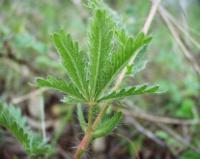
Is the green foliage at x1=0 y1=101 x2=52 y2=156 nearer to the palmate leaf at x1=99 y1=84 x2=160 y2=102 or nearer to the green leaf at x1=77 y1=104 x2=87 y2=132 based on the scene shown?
the green leaf at x1=77 y1=104 x2=87 y2=132

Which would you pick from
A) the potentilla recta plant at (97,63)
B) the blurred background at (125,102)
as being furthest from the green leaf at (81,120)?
the blurred background at (125,102)

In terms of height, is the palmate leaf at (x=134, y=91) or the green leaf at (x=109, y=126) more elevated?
the palmate leaf at (x=134, y=91)

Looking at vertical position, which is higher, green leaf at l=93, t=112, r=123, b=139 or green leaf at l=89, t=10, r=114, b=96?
green leaf at l=89, t=10, r=114, b=96

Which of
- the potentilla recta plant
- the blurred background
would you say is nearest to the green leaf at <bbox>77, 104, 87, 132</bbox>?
the potentilla recta plant

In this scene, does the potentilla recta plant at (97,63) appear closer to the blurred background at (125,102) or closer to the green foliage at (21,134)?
the green foliage at (21,134)

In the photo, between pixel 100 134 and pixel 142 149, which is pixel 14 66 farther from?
pixel 100 134

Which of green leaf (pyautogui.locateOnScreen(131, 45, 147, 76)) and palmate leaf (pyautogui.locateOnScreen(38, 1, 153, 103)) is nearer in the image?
palmate leaf (pyautogui.locateOnScreen(38, 1, 153, 103))

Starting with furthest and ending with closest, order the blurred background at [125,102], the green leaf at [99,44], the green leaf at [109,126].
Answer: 1. the blurred background at [125,102]
2. the green leaf at [109,126]
3. the green leaf at [99,44]
